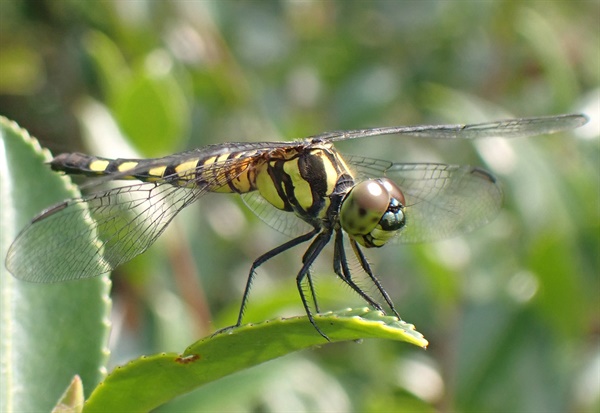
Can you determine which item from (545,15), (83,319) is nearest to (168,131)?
(83,319)

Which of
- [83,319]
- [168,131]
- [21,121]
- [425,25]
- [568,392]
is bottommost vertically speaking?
[83,319]

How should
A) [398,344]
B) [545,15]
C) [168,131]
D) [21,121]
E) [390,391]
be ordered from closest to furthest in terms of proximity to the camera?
[168,131], [390,391], [398,344], [21,121], [545,15]

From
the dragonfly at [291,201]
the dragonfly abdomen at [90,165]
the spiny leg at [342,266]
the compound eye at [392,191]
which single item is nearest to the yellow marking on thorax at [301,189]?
the dragonfly at [291,201]

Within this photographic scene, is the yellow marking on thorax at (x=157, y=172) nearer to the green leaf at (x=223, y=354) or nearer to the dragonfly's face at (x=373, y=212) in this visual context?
the dragonfly's face at (x=373, y=212)

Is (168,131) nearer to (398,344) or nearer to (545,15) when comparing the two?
(398,344)

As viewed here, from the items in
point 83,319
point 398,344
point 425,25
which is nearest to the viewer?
point 83,319
